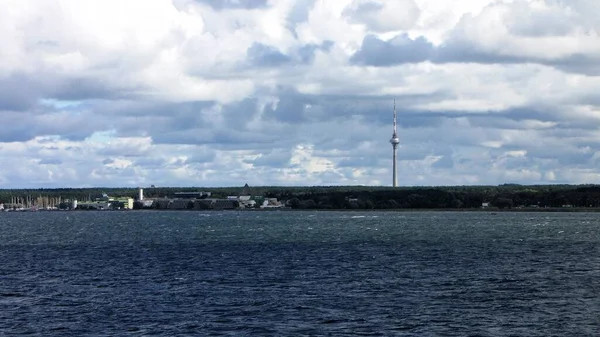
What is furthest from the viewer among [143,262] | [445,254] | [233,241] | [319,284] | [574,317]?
[233,241]

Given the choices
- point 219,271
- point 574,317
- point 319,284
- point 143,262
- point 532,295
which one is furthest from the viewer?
point 143,262

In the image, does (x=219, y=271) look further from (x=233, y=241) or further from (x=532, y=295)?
(x=233, y=241)

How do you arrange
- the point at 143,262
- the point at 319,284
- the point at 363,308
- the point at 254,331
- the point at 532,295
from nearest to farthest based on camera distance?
the point at 254,331, the point at 363,308, the point at 532,295, the point at 319,284, the point at 143,262

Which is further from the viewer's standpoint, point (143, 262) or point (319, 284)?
point (143, 262)

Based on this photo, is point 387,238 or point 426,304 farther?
point 387,238

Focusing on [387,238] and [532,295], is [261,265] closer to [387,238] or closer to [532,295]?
[532,295]

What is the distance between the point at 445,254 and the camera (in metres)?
111

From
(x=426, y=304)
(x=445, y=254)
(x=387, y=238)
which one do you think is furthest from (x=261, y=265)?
(x=387, y=238)

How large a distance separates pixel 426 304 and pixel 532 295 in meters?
9.84

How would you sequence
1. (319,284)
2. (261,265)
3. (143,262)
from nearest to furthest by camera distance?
(319,284) → (261,265) → (143,262)

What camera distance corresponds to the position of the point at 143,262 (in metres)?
102

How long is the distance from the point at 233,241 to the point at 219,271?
54.8m

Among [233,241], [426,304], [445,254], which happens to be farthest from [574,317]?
[233,241]

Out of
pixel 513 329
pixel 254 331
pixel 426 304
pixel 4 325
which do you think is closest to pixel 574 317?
pixel 513 329
